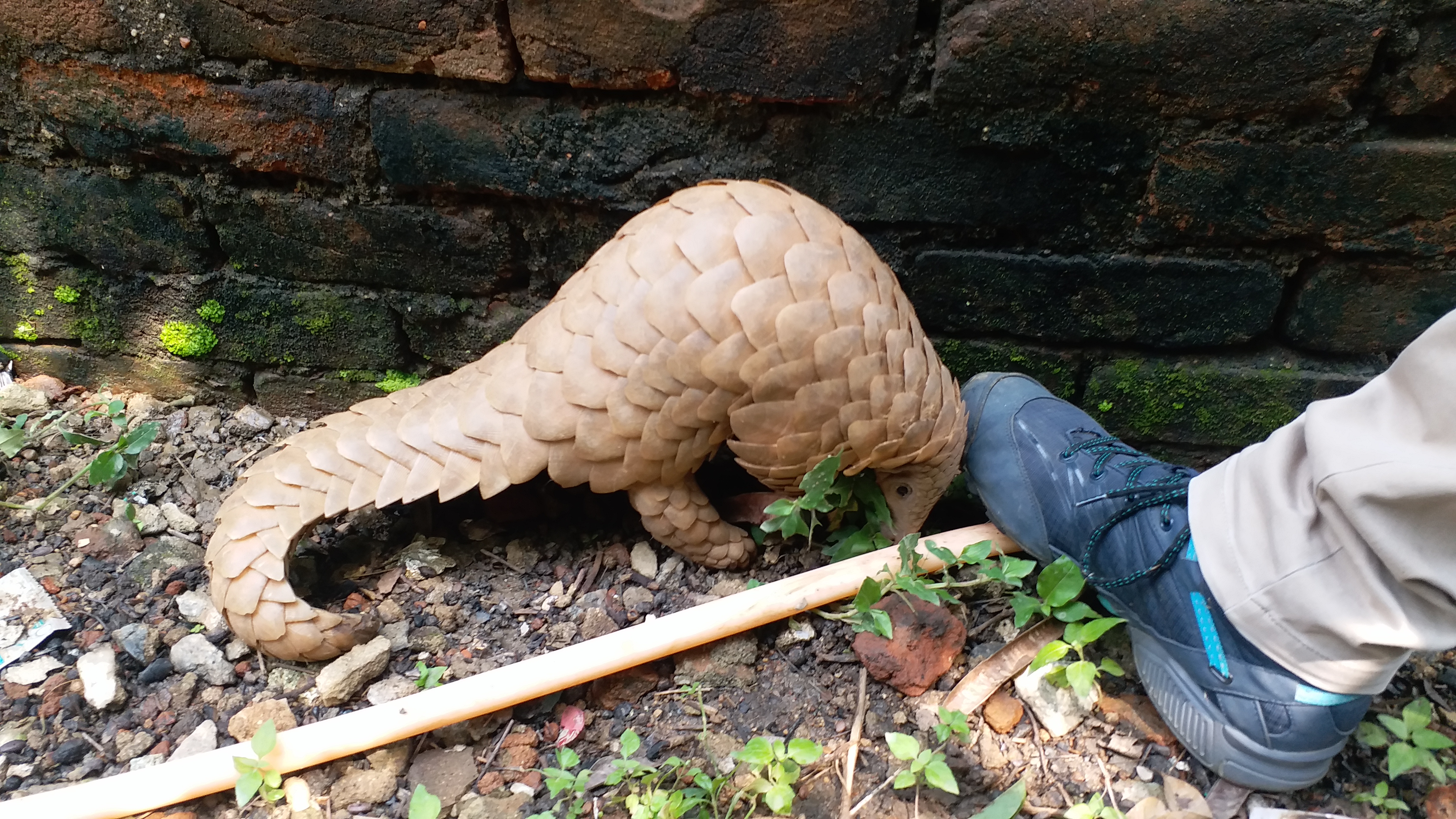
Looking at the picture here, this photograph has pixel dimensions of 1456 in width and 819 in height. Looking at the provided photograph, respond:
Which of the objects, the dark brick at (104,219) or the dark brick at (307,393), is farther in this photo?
the dark brick at (307,393)

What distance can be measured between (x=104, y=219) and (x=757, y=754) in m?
2.23

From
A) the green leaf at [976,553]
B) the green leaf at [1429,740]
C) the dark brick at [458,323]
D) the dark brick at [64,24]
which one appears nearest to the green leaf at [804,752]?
the green leaf at [976,553]

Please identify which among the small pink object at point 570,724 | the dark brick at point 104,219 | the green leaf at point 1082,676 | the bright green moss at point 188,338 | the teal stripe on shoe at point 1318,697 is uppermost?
the dark brick at point 104,219

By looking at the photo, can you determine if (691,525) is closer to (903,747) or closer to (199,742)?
(903,747)

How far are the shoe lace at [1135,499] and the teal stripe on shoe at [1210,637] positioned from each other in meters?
0.09

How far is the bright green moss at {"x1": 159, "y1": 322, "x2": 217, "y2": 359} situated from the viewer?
98.0 inches

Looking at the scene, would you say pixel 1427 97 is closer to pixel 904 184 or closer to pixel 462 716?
A: pixel 904 184

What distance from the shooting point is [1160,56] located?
1777 mm

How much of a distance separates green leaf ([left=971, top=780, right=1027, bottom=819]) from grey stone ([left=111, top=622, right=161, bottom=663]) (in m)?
1.76

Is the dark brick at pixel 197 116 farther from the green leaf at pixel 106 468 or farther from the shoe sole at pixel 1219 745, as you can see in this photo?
the shoe sole at pixel 1219 745

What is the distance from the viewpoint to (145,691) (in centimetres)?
182

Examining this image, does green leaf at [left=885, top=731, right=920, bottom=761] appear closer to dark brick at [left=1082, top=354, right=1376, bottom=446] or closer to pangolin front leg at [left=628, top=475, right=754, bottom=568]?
pangolin front leg at [left=628, top=475, right=754, bottom=568]

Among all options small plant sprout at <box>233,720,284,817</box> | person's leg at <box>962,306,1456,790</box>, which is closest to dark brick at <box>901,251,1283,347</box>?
person's leg at <box>962,306,1456,790</box>

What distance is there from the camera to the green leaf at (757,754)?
1581 millimetres
